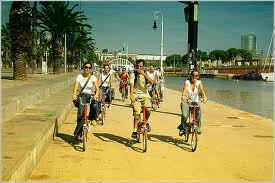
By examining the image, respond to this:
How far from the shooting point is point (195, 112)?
8.01 m

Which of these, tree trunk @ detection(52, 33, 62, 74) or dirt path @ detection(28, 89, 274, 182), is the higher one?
tree trunk @ detection(52, 33, 62, 74)

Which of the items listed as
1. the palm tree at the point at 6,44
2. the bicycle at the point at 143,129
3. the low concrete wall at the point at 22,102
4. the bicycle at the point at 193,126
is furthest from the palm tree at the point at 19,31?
the palm tree at the point at 6,44

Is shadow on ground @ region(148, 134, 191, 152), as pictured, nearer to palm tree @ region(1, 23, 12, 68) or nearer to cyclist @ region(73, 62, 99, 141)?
cyclist @ region(73, 62, 99, 141)

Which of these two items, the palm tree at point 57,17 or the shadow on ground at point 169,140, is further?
the palm tree at point 57,17

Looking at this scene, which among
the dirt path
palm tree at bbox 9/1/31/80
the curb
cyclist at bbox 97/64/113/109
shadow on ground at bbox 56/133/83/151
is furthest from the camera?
palm tree at bbox 9/1/31/80

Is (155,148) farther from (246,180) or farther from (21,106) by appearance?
(21,106)

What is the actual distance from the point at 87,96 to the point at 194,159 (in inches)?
99.9

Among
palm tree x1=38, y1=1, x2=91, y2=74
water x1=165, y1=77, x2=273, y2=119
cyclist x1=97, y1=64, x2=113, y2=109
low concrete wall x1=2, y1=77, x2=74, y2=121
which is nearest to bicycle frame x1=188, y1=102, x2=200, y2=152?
low concrete wall x1=2, y1=77, x2=74, y2=121

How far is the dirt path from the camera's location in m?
5.93

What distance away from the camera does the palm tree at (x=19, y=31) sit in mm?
20516

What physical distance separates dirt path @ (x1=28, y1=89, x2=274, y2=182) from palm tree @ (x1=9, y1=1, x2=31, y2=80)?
11.2m

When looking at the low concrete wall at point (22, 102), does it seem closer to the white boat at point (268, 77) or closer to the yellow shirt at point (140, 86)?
the yellow shirt at point (140, 86)

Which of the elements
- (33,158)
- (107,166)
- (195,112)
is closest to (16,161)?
(33,158)

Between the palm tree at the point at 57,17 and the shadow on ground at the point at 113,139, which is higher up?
the palm tree at the point at 57,17
